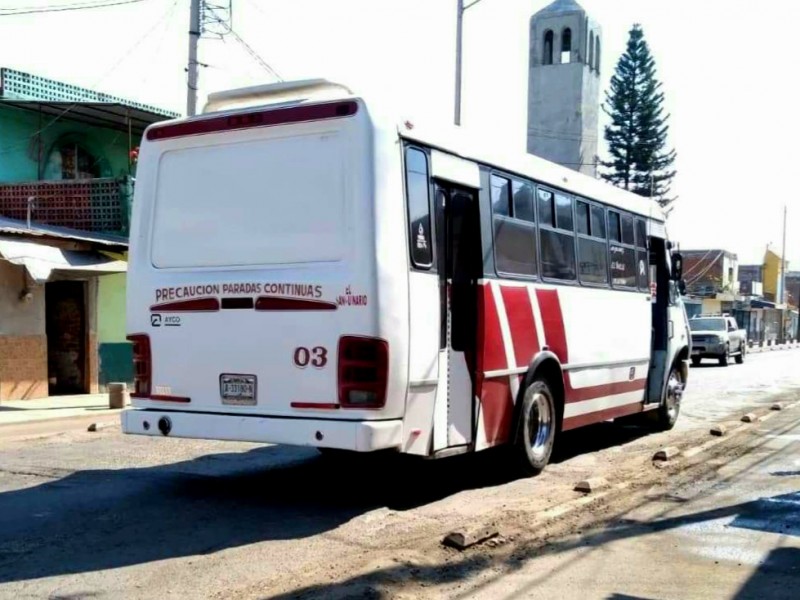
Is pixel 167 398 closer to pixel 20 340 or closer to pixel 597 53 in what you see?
pixel 20 340

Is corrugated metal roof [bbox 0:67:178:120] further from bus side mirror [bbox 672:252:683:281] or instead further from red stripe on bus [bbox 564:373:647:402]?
red stripe on bus [bbox 564:373:647:402]

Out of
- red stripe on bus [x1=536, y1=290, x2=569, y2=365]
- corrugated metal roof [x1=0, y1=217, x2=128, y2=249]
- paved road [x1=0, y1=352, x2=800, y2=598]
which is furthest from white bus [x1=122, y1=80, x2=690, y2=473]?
corrugated metal roof [x1=0, y1=217, x2=128, y2=249]

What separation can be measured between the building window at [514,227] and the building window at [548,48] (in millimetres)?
53836

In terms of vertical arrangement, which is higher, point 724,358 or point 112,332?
point 112,332

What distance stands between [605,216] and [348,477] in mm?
4516

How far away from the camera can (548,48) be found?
198ft

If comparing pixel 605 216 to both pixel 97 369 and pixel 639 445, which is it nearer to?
pixel 639 445

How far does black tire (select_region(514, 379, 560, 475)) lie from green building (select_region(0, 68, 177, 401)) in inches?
412

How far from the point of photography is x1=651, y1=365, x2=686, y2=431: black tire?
12742 mm

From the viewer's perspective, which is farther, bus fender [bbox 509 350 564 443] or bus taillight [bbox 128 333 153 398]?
bus fender [bbox 509 350 564 443]

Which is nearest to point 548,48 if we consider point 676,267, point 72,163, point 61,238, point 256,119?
point 72,163

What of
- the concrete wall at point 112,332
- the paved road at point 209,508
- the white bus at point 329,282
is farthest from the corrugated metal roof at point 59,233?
the white bus at point 329,282

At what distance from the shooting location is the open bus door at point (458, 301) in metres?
7.37

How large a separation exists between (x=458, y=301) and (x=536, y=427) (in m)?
2.09
